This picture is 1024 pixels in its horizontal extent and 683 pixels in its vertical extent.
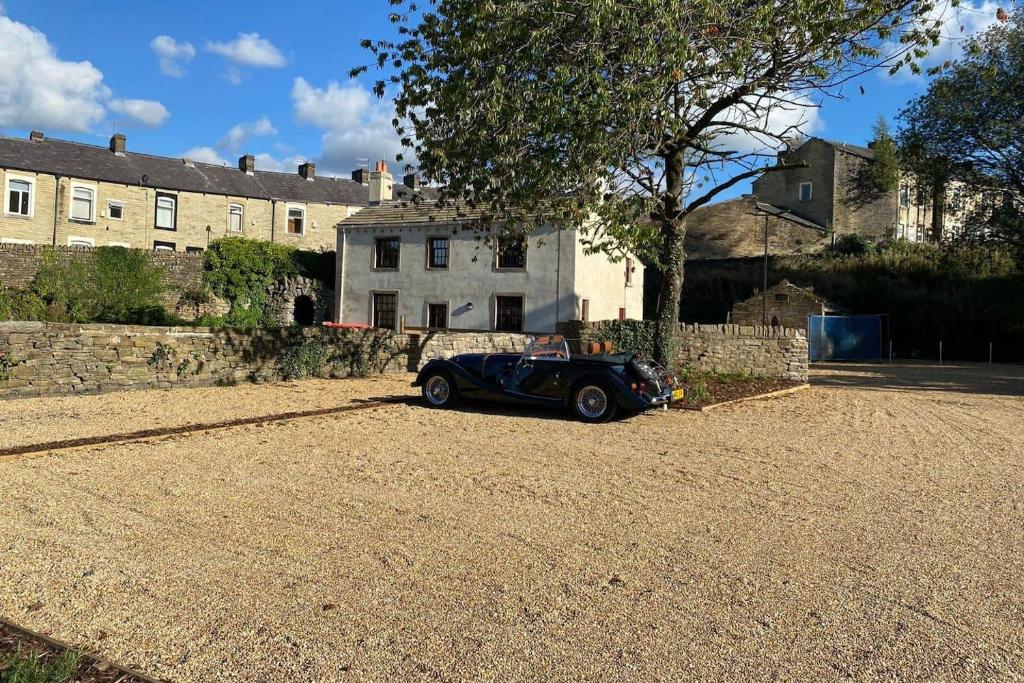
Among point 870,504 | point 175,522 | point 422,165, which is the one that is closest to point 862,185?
point 422,165

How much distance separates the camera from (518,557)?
4.40 m

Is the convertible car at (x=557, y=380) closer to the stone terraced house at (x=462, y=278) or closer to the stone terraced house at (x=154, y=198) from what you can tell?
the stone terraced house at (x=462, y=278)

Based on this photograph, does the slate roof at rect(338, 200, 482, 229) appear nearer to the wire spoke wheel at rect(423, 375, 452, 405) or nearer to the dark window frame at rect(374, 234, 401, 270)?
the dark window frame at rect(374, 234, 401, 270)

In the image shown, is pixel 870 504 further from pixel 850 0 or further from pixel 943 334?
pixel 943 334

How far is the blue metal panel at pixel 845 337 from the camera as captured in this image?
97.4 ft

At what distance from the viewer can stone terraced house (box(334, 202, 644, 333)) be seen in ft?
85.5

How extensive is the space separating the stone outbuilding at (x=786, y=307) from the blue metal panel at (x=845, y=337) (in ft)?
5.46

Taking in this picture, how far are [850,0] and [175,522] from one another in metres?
11.5

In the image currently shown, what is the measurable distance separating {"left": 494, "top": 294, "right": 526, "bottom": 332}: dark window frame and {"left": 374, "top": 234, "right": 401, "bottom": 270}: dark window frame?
4.85m

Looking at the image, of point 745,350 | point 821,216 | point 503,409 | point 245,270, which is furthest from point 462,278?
point 821,216

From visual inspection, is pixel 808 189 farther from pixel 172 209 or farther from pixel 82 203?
pixel 82 203

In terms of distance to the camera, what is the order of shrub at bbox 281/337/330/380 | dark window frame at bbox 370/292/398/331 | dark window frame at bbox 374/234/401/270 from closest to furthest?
shrub at bbox 281/337/330/380 < dark window frame at bbox 374/234/401/270 < dark window frame at bbox 370/292/398/331

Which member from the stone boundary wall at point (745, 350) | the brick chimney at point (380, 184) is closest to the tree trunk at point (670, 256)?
the stone boundary wall at point (745, 350)

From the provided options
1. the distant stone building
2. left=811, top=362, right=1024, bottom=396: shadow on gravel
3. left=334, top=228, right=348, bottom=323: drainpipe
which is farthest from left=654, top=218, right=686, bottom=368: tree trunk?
the distant stone building
